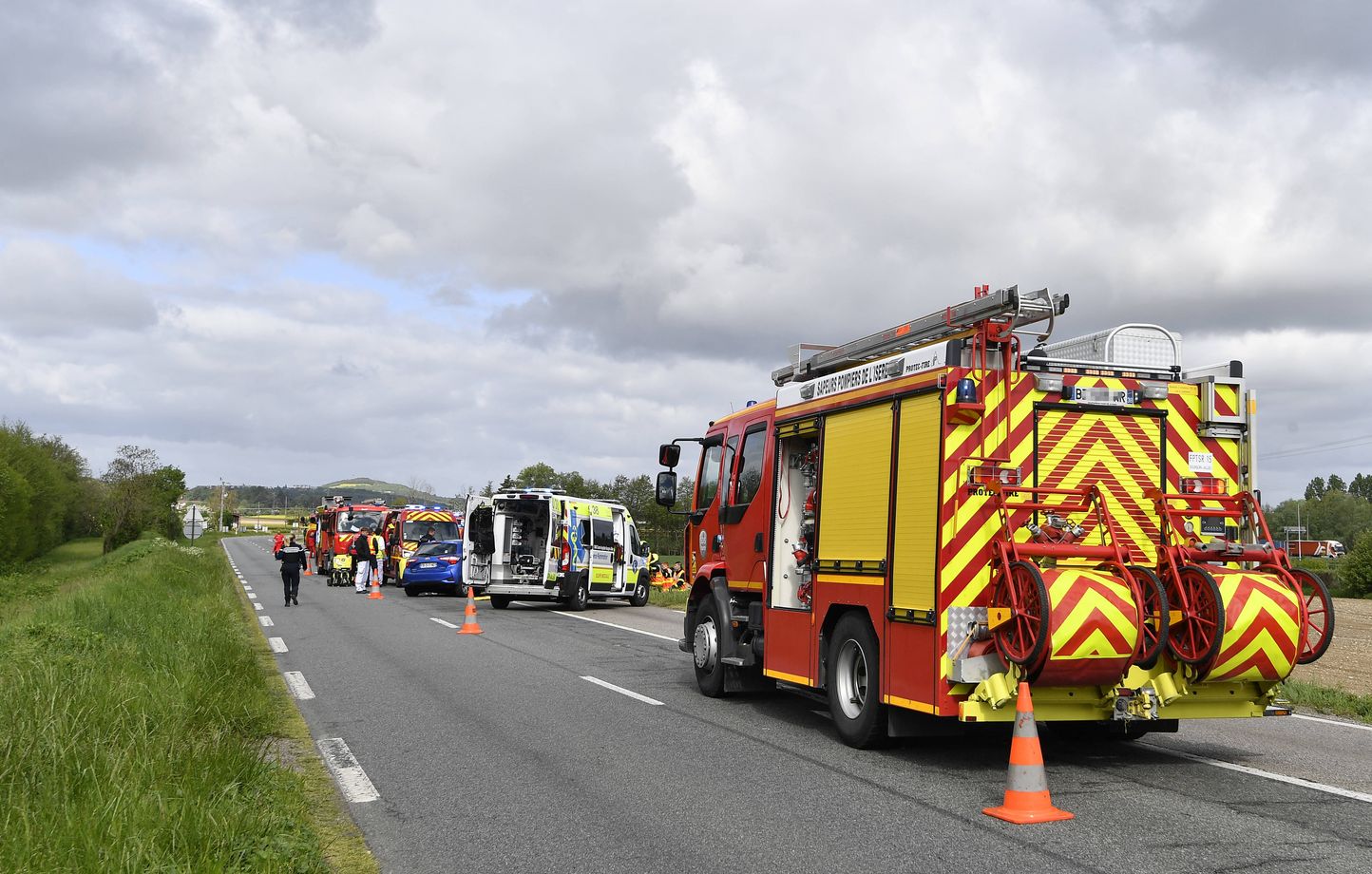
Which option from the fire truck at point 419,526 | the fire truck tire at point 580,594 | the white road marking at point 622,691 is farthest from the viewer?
the fire truck at point 419,526

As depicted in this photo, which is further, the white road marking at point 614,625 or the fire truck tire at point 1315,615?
the white road marking at point 614,625

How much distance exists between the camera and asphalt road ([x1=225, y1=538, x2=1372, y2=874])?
5.83 m

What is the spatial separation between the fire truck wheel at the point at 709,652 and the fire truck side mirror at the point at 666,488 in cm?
129

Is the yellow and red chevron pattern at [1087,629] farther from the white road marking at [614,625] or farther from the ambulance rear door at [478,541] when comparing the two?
the ambulance rear door at [478,541]

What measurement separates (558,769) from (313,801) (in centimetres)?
173

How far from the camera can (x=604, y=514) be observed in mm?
26500

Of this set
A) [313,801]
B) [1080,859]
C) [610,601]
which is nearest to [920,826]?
[1080,859]

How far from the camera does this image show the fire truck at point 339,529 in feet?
122

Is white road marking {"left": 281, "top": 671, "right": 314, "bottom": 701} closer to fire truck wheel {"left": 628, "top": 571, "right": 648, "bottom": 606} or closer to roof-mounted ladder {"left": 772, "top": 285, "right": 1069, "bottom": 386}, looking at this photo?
roof-mounted ladder {"left": 772, "top": 285, "right": 1069, "bottom": 386}

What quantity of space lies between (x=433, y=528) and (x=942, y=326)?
27.6 meters

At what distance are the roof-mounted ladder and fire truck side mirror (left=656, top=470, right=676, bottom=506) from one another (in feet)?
8.04

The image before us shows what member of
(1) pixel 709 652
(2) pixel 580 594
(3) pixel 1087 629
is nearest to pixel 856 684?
(3) pixel 1087 629

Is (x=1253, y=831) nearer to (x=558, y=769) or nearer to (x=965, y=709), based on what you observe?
(x=965, y=709)

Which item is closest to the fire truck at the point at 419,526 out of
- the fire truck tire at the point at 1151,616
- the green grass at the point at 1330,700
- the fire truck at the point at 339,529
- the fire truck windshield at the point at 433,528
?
the fire truck windshield at the point at 433,528
